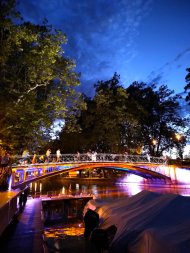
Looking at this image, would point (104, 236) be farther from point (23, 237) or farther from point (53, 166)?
point (53, 166)

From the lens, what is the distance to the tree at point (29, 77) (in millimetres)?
16250

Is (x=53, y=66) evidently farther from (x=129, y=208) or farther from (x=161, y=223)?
(x=161, y=223)

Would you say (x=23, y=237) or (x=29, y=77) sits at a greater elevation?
(x=29, y=77)

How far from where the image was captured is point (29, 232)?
9.06 m

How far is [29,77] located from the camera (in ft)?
61.1

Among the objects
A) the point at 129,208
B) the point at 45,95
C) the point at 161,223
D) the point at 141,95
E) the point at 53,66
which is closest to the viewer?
the point at 161,223

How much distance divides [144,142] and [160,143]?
192 inches

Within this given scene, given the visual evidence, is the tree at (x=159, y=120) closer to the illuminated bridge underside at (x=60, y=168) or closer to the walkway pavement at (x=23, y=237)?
the illuminated bridge underside at (x=60, y=168)

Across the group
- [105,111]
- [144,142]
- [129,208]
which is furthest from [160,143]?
[129,208]

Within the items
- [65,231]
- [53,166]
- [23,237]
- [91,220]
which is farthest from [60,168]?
[23,237]

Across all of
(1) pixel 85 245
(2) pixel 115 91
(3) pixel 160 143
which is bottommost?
(1) pixel 85 245

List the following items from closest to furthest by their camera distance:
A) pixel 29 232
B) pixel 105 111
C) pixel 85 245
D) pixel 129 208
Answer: pixel 129 208 < pixel 29 232 < pixel 85 245 < pixel 105 111

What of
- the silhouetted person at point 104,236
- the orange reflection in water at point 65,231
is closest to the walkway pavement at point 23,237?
the silhouetted person at point 104,236

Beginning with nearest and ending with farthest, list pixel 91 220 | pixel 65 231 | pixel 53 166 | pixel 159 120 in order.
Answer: pixel 91 220 → pixel 65 231 → pixel 53 166 → pixel 159 120
